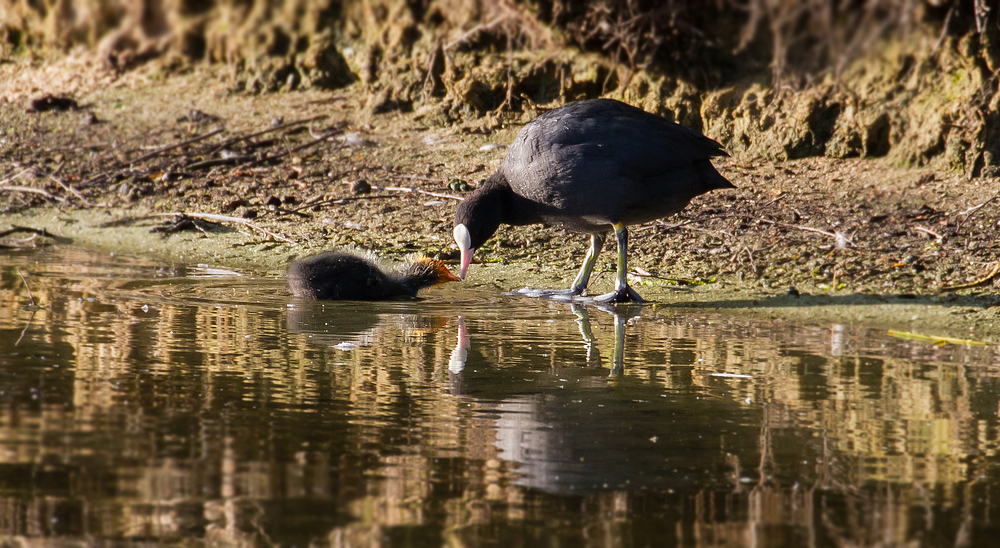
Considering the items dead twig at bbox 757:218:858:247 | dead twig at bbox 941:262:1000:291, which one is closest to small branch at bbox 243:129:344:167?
dead twig at bbox 757:218:858:247

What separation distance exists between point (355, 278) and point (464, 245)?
2.41ft

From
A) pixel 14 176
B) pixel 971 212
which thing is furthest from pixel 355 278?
pixel 14 176

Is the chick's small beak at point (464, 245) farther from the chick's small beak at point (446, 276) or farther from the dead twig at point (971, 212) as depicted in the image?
the dead twig at point (971, 212)

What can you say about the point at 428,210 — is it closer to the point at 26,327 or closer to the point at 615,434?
the point at 26,327

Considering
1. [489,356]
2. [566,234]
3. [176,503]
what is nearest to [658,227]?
[566,234]

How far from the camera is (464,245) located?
6785mm

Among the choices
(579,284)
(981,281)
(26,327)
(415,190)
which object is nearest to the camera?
(26,327)

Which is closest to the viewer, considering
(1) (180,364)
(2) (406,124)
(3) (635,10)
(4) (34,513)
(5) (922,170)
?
(4) (34,513)

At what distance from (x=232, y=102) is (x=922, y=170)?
728cm

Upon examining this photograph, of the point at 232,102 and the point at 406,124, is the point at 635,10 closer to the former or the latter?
the point at 406,124

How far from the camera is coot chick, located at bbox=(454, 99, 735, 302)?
6.35m

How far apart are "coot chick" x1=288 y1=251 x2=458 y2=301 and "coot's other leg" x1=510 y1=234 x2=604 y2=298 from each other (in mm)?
524

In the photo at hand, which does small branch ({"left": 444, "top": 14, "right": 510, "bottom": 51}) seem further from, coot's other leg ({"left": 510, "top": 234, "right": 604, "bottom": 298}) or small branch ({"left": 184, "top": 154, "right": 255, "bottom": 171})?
coot's other leg ({"left": 510, "top": 234, "right": 604, "bottom": 298})

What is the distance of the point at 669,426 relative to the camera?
371cm
